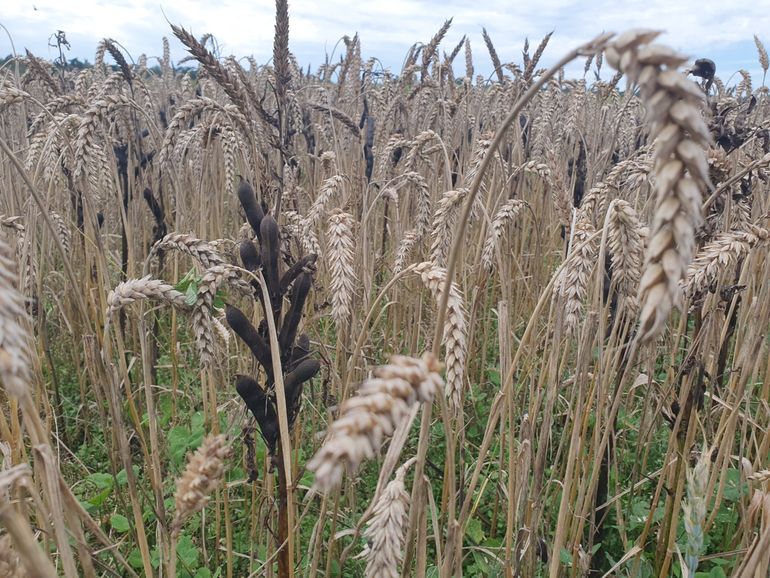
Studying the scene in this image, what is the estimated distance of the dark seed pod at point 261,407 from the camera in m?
1.14

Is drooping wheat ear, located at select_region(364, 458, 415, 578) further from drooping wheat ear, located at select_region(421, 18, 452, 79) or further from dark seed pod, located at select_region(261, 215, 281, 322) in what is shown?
drooping wheat ear, located at select_region(421, 18, 452, 79)

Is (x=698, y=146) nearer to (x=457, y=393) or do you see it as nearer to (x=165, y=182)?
(x=457, y=393)

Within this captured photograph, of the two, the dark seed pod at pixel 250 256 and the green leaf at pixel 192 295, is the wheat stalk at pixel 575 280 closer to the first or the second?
the dark seed pod at pixel 250 256

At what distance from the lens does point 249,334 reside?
112 centimetres

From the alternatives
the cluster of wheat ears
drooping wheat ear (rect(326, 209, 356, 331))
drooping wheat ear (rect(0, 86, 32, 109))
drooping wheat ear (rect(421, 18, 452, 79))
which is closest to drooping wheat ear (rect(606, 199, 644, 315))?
the cluster of wheat ears

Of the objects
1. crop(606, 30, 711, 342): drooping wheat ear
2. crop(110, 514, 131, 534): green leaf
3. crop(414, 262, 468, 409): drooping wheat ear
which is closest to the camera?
crop(606, 30, 711, 342): drooping wheat ear

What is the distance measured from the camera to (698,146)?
0.48 m

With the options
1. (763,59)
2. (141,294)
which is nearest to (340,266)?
(141,294)

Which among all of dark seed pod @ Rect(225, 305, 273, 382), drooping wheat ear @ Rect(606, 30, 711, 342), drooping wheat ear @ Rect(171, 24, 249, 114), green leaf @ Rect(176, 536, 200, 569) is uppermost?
drooping wheat ear @ Rect(171, 24, 249, 114)

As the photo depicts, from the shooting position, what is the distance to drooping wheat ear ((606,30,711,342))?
0.47 m

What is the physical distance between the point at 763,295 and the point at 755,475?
53 centimetres

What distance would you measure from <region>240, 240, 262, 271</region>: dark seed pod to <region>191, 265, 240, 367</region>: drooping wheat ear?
46 mm

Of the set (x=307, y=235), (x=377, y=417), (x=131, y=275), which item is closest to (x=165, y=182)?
(x=131, y=275)

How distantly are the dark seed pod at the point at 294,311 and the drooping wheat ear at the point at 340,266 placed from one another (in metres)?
Answer: 0.18
